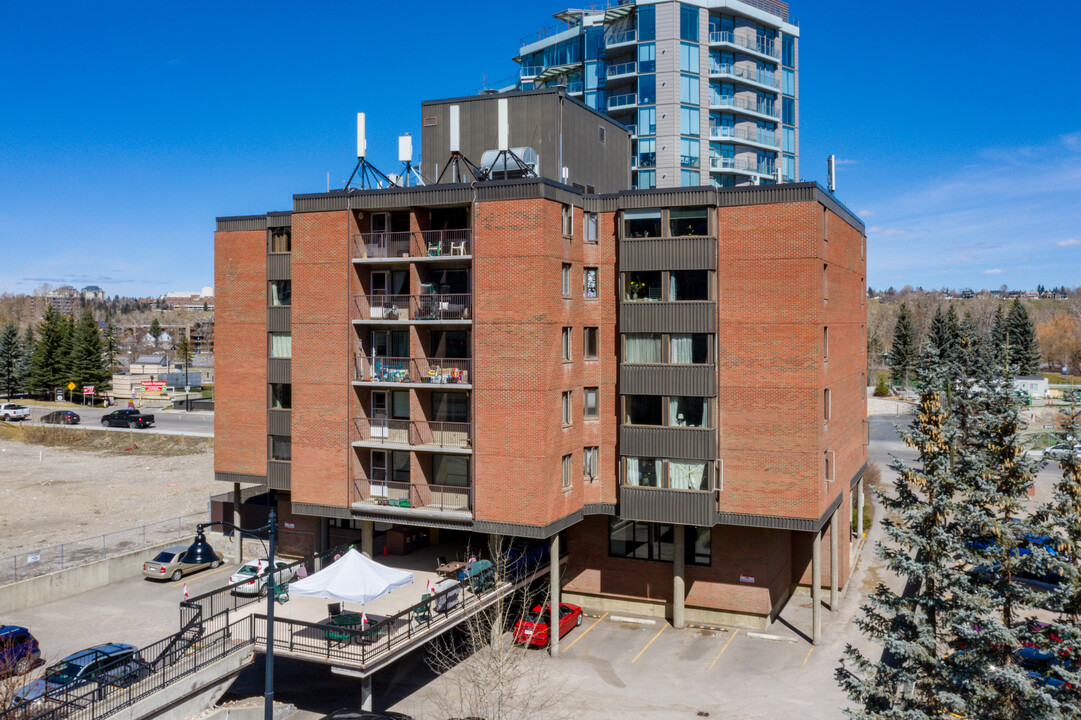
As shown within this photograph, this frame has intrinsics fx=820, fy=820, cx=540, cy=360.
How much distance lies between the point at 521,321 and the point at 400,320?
18.1 ft

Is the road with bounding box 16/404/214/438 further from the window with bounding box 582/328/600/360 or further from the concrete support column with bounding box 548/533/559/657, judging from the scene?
the concrete support column with bounding box 548/533/559/657

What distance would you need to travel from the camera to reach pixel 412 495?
32594 millimetres

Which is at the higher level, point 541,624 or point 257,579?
point 257,579

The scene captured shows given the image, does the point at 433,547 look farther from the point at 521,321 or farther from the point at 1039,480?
the point at 1039,480

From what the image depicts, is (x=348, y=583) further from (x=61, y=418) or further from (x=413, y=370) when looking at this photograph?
(x=61, y=418)

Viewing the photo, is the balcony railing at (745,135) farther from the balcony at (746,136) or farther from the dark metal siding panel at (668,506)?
the dark metal siding panel at (668,506)

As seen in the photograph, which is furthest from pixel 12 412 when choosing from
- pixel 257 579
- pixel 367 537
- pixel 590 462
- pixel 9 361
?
pixel 590 462

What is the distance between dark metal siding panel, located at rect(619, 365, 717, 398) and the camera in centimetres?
3169

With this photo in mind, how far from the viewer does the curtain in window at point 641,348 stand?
3272 centimetres

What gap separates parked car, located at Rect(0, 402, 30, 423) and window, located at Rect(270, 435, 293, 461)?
76.4 m

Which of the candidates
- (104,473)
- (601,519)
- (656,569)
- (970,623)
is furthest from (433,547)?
(104,473)

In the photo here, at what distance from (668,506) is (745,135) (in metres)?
46.2

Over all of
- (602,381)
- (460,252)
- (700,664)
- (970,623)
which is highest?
(460,252)

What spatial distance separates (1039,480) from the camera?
6994 centimetres
